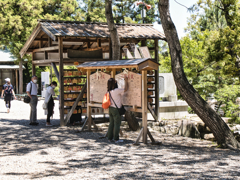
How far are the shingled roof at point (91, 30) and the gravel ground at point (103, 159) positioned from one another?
3.60 meters

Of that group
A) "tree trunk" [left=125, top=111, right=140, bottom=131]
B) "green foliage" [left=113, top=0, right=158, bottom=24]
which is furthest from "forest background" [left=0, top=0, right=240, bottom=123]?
"tree trunk" [left=125, top=111, right=140, bottom=131]

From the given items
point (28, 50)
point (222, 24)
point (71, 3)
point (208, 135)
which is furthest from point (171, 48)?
point (71, 3)

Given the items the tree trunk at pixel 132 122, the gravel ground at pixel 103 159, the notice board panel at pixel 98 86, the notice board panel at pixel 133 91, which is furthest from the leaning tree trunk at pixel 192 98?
the tree trunk at pixel 132 122

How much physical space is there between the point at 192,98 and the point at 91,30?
4.98 m

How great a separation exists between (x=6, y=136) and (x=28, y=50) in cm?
571

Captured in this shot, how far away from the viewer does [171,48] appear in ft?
27.6

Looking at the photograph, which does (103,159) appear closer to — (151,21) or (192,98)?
(192,98)

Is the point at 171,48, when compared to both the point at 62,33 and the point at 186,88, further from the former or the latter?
the point at 62,33

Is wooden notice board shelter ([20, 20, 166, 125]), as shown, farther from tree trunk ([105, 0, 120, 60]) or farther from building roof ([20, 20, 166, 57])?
tree trunk ([105, 0, 120, 60])

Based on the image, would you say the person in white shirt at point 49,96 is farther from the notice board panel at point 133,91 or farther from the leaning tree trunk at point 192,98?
the leaning tree trunk at point 192,98

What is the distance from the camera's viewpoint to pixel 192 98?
8.19 m

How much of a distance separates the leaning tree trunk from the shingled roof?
3.13 m

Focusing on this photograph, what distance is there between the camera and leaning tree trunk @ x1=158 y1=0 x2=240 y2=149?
804 cm

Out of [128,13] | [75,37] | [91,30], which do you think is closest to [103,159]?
[75,37]
